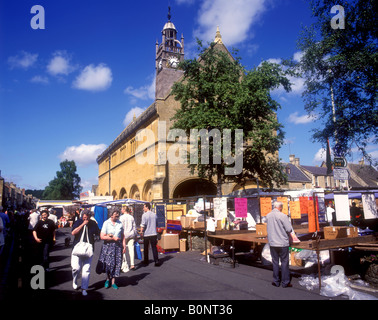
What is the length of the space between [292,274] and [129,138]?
31.1 m

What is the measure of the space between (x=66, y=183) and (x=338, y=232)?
7306cm

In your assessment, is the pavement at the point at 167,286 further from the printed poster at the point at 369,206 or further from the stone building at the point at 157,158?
the stone building at the point at 157,158

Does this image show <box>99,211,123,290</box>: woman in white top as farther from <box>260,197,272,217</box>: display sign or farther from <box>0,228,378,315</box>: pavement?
<box>260,197,272,217</box>: display sign

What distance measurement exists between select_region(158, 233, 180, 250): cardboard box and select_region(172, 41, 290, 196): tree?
5453 millimetres

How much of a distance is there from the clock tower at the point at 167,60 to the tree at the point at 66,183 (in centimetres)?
4009

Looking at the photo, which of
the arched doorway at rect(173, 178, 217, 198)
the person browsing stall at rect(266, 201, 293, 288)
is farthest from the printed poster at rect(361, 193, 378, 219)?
the arched doorway at rect(173, 178, 217, 198)

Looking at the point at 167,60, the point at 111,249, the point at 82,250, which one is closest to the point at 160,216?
the point at 111,249

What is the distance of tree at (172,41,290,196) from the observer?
17.2 meters

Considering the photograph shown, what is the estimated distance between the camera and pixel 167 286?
749 cm

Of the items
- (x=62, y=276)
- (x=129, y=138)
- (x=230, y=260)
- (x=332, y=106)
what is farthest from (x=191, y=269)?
(x=129, y=138)

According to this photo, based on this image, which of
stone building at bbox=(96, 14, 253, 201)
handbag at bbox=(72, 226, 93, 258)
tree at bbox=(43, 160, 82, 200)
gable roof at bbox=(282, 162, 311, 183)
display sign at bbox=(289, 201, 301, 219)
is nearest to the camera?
handbag at bbox=(72, 226, 93, 258)

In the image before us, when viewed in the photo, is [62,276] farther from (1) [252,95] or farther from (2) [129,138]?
(2) [129,138]

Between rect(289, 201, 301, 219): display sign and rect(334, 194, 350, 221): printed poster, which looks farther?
rect(289, 201, 301, 219): display sign

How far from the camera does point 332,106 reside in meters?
11.6
